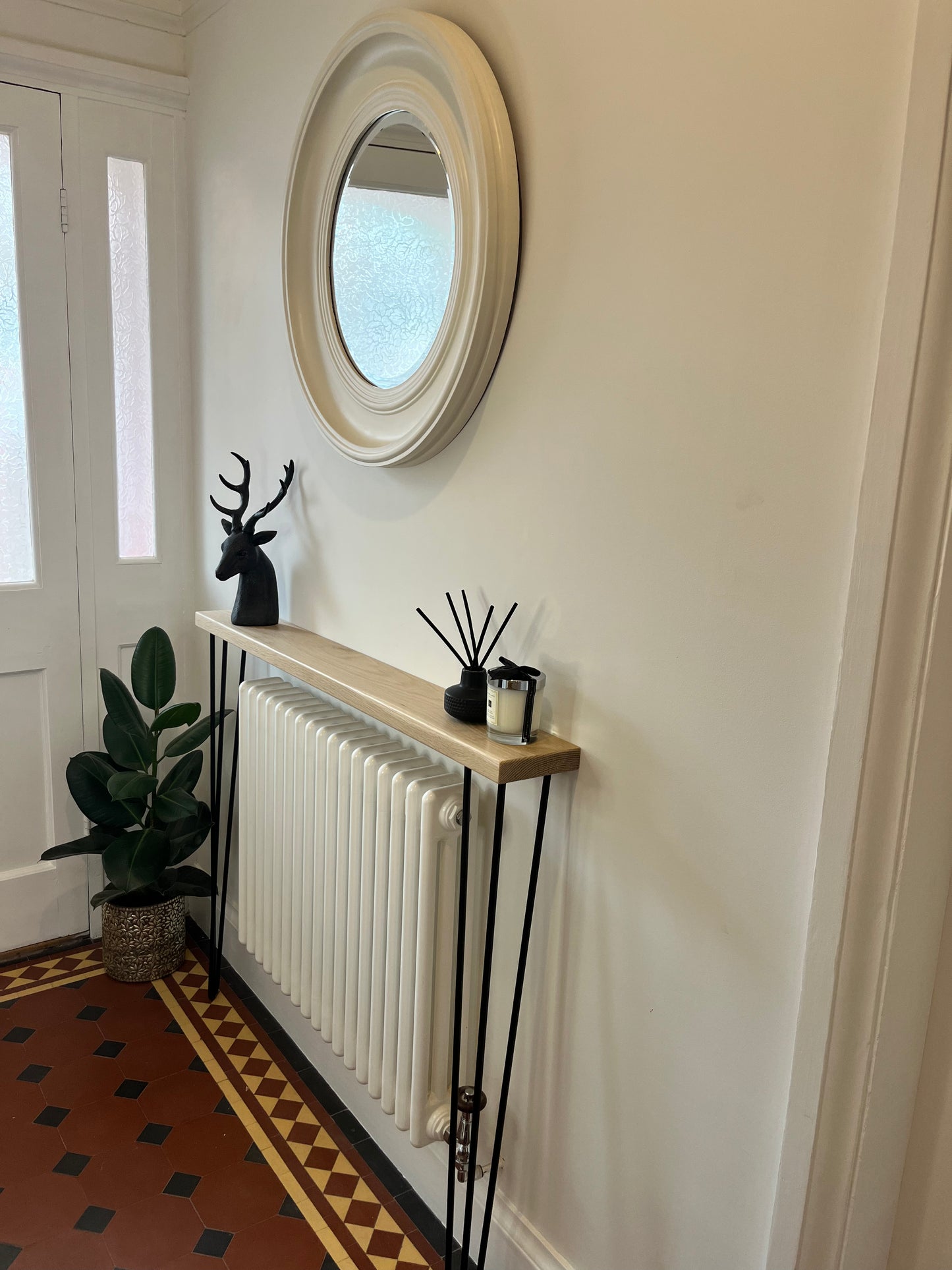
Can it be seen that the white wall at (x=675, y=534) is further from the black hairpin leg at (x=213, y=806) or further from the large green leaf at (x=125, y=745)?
the large green leaf at (x=125, y=745)

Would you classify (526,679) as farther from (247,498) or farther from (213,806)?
(213,806)

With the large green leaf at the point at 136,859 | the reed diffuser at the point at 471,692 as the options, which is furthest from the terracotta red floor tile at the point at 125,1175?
the reed diffuser at the point at 471,692

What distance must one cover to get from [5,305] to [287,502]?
993 mm

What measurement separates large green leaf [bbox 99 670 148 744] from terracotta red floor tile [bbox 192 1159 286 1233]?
42.6 inches

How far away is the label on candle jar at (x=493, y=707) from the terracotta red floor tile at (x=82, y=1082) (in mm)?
1472

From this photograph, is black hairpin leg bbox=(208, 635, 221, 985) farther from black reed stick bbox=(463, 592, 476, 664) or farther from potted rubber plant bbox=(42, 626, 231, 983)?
black reed stick bbox=(463, 592, 476, 664)

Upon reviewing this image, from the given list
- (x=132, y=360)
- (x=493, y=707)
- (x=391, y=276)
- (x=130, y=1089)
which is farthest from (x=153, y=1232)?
(x=132, y=360)

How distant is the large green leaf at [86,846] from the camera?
253 centimetres

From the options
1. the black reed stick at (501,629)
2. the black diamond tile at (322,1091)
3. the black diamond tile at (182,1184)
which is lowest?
the black diamond tile at (182,1184)

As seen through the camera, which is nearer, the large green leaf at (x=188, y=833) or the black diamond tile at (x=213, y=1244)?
the black diamond tile at (x=213, y=1244)

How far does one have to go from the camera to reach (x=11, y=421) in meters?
2.55

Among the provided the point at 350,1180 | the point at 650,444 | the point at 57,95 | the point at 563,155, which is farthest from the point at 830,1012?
the point at 57,95

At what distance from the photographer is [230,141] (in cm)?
236

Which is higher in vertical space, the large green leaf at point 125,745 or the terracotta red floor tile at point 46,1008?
the large green leaf at point 125,745
